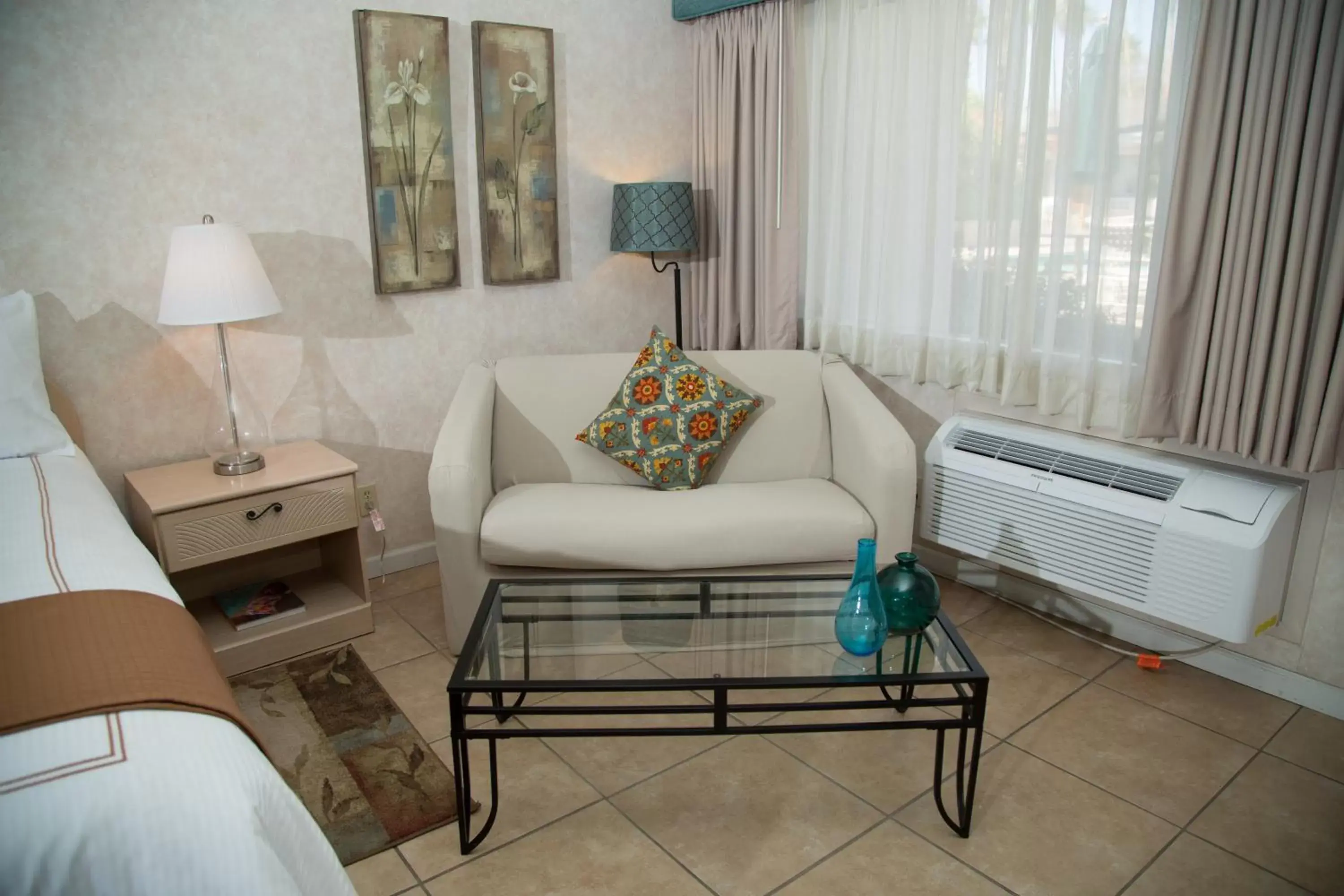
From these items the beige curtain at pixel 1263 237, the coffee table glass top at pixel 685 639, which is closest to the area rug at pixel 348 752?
the coffee table glass top at pixel 685 639

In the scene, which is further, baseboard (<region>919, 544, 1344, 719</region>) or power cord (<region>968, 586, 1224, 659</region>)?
power cord (<region>968, 586, 1224, 659</region>)

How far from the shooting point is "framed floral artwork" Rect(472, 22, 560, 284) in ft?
10.6

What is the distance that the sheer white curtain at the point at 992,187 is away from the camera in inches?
98.7

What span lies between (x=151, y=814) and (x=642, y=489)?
1886mm

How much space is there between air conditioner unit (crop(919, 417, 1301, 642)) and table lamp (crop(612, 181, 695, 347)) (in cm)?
119

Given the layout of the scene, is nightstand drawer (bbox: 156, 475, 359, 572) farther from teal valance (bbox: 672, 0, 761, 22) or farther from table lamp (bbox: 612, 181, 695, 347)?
teal valance (bbox: 672, 0, 761, 22)

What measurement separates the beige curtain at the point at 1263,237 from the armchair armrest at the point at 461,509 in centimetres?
189

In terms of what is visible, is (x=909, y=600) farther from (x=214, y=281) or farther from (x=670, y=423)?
(x=214, y=281)

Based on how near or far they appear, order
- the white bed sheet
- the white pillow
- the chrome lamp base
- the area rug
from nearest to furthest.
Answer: the white bed sheet → the area rug → the white pillow → the chrome lamp base

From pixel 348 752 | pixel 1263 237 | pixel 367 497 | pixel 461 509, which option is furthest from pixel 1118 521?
pixel 367 497

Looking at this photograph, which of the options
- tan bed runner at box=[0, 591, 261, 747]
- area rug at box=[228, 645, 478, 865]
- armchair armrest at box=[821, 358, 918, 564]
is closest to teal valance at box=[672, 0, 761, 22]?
armchair armrest at box=[821, 358, 918, 564]

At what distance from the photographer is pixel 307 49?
286cm

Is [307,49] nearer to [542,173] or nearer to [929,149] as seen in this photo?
[542,173]

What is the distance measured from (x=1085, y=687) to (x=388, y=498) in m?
2.36
